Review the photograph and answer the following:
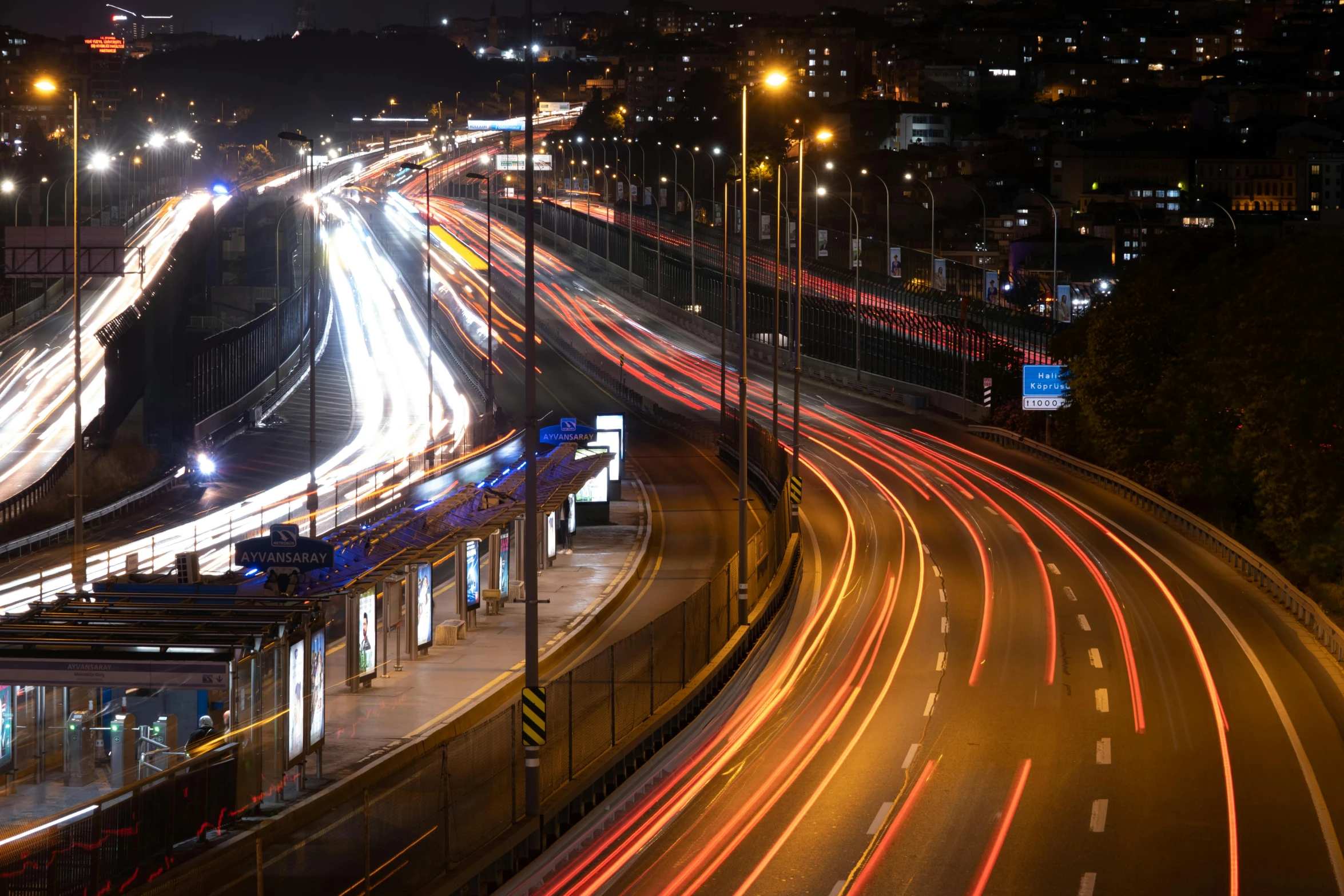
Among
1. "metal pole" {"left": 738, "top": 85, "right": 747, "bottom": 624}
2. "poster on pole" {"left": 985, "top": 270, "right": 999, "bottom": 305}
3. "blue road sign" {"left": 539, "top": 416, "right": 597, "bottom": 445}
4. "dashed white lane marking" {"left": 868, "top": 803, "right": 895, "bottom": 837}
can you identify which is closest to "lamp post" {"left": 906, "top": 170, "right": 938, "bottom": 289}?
"poster on pole" {"left": 985, "top": 270, "right": 999, "bottom": 305}

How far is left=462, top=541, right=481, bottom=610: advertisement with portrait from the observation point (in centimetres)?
3488

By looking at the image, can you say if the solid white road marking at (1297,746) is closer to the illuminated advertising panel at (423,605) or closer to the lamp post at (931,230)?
the illuminated advertising panel at (423,605)

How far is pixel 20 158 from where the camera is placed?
171250 millimetres

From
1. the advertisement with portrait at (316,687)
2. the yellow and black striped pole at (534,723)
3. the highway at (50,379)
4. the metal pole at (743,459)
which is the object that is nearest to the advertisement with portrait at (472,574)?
the metal pole at (743,459)

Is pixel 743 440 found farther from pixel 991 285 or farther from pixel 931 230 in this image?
pixel 931 230

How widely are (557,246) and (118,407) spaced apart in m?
79.9

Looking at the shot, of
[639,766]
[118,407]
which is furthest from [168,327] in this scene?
[639,766]

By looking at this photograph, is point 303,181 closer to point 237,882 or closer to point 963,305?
point 963,305

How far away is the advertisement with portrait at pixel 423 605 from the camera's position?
102 ft

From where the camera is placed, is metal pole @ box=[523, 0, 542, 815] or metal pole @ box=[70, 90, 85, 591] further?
metal pole @ box=[70, 90, 85, 591]

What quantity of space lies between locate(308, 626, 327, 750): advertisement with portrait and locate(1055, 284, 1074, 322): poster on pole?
61.7m

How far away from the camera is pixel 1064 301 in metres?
80.9

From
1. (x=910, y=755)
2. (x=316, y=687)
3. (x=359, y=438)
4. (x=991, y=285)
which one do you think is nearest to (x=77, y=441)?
(x=316, y=687)

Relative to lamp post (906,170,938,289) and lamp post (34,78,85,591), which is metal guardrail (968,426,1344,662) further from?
lamp post (906,170,938,289)
